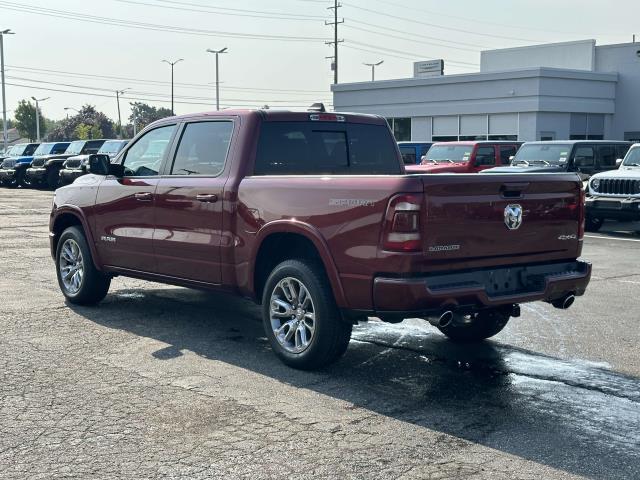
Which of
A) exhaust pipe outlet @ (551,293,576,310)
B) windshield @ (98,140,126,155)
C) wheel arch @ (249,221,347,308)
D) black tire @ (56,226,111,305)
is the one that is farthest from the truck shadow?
windshield @ (98,140,126,155)

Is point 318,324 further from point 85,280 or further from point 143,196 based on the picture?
point 85,280

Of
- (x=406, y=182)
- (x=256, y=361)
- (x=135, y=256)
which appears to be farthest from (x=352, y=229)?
(x=135, y=256)

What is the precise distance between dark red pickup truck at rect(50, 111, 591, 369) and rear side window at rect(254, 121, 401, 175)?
0.01 m

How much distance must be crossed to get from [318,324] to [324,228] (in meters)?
0.69

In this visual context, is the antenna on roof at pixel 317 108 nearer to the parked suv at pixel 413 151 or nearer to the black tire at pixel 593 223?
the black tire at pixel 593 223

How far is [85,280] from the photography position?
858cm

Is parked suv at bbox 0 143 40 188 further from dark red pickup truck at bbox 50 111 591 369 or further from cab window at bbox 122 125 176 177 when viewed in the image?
cab window at bbox 122 125 176 177

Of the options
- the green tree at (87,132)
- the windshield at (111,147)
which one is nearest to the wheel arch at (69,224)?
the windshield at (111,147)

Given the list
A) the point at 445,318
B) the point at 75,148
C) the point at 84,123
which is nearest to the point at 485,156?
the point at 445,318

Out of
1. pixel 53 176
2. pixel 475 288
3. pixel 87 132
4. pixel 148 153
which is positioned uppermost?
pixel 148 153

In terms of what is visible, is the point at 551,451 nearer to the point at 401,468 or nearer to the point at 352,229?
the point at 401,468

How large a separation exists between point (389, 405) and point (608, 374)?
185cm

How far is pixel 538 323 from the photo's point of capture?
8.21m

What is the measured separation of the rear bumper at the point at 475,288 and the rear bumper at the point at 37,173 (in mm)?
28872
